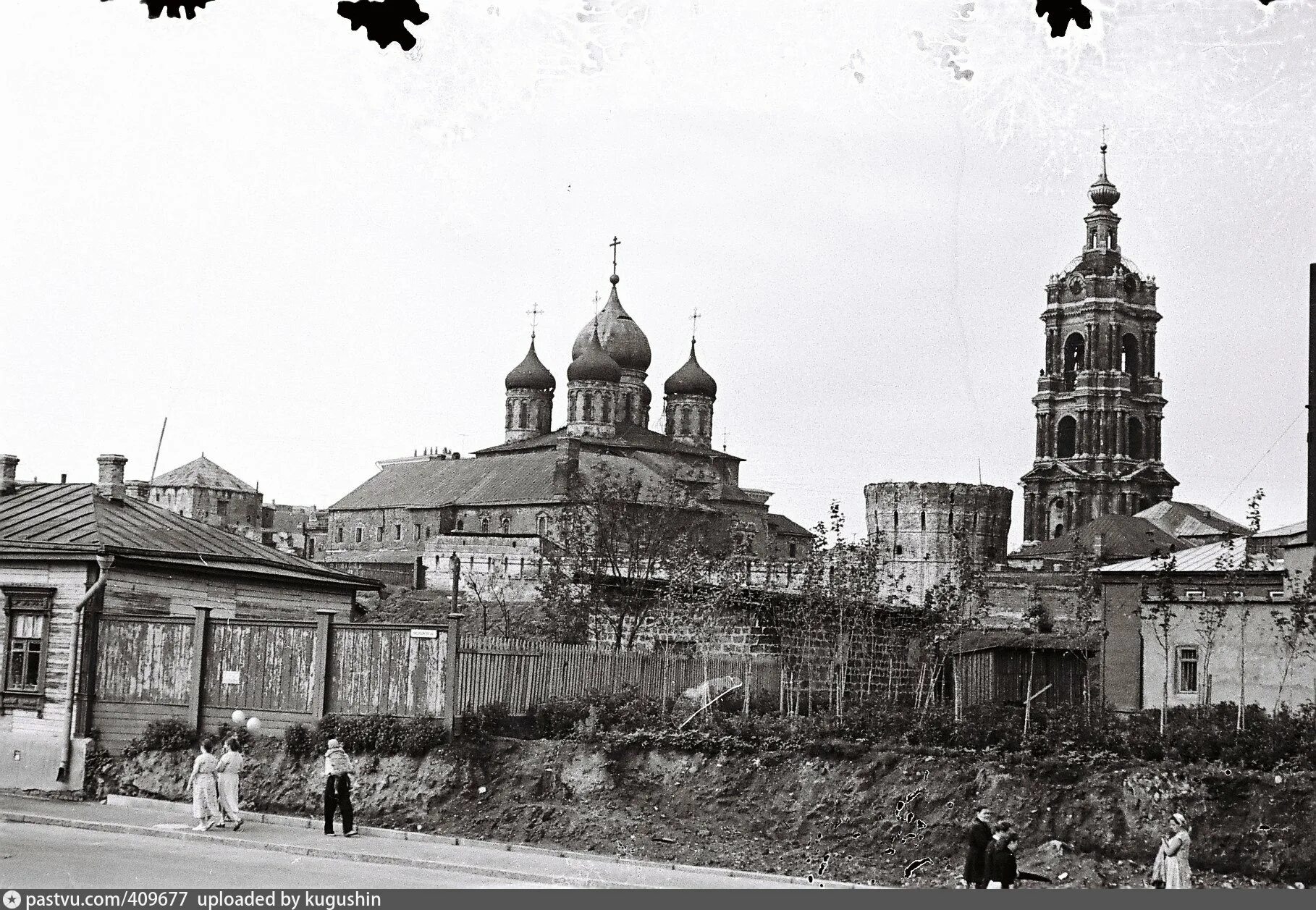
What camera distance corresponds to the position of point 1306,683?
30.8m

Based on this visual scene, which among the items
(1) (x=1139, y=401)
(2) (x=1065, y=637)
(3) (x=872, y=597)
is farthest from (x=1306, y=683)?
(1) (x=1139, y=401)

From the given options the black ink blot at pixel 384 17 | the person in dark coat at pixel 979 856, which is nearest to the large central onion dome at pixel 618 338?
the person in dark coat at pixel 979 856

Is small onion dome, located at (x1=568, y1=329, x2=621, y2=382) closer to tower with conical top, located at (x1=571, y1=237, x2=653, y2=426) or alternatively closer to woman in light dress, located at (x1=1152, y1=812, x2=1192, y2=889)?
tower with conical top, located at (x1=571, y1=237, x2=653, y2=426)

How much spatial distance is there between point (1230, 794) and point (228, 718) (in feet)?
40.9

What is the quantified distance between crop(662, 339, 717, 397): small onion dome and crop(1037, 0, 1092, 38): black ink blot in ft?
325

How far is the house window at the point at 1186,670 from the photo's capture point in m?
36.7

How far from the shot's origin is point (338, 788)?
18.8 meters

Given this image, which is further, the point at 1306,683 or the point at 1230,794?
the point at 1306,683

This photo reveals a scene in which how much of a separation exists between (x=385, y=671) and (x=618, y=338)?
84.4m

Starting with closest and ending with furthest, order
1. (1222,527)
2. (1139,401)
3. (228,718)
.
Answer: (228,718), (1222,527), (1139,401)

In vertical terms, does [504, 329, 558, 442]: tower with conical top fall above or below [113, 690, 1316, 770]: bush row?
above

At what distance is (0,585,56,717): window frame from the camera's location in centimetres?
2339

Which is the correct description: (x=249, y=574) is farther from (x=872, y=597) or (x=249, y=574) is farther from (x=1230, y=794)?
(x=1230, y=794)

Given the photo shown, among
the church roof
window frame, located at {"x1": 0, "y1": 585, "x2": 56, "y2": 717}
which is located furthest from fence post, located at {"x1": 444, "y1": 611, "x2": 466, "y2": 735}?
the church roof
